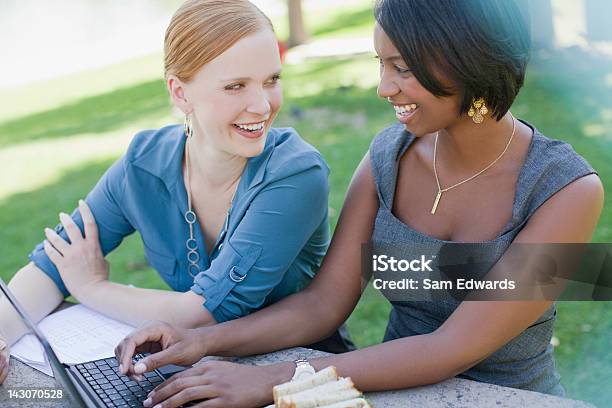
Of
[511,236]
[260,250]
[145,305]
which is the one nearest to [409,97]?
[511,236]

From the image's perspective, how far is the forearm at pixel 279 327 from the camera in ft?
6.73

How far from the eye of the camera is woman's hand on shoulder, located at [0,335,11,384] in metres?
2.02

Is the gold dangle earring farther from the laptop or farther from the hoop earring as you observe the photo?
the laptop

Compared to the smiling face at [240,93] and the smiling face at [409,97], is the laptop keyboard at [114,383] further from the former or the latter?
the smiling face at [409,97]

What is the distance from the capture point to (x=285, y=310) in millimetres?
2162

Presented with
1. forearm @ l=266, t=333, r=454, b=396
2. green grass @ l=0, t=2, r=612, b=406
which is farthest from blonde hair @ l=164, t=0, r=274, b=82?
green grass @ l=0, t=2, r=612, b=406

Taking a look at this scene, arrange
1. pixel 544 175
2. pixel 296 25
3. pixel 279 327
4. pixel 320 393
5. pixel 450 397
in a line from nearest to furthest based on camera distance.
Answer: pixel 320 393
pixel 450 397
pixel 544 175
pixel 279 327
pixel 296 25

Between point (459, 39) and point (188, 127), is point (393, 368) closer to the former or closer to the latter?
point (459, 39)

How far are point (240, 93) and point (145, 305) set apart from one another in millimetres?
609

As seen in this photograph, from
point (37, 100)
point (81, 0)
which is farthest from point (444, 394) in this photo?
point (81, 0)

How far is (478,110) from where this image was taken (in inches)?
82.1

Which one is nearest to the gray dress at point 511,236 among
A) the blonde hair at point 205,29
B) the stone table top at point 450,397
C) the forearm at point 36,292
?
the stone table top at point 450,397

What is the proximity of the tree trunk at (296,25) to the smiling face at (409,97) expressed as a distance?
8.44 m

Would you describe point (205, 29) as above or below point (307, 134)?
above
